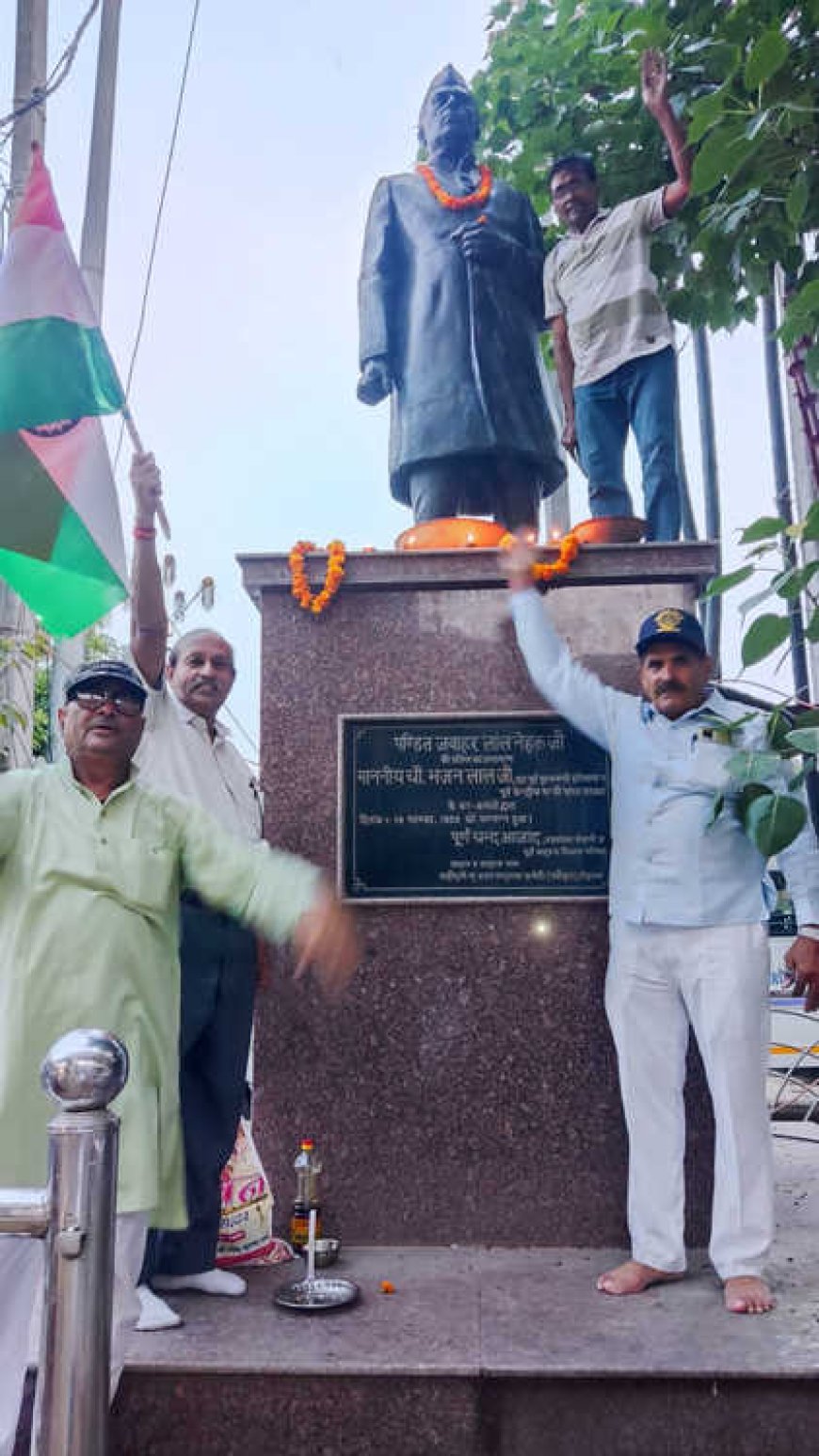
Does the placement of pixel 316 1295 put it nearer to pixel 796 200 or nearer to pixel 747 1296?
pixel 747 1296

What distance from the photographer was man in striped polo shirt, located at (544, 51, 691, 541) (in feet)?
15.6

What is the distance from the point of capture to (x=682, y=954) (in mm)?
3775

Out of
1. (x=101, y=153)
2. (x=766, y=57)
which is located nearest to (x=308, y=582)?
(x=766, y=57)

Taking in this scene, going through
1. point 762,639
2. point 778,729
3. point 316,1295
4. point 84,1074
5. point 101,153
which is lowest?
point 316,1295

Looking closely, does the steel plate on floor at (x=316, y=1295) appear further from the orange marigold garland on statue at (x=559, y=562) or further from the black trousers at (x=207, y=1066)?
the orange marigold garland on statue at (x=559, y=562)

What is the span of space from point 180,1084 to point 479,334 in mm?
3307

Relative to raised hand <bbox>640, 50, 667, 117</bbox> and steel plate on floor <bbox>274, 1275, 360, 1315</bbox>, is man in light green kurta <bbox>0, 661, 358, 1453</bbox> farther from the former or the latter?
raised hand <bbox>640, 50, 667, 117</bbox>

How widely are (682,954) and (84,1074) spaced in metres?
2.35

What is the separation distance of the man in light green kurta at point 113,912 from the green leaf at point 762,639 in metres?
1.40

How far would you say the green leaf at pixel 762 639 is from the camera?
3.34m

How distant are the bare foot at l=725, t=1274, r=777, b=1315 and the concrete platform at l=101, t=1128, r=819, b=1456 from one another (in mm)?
126

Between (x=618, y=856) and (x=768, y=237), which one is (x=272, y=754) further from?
(x=768, y=237)

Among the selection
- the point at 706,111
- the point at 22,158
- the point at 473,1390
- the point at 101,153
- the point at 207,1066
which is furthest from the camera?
the point at 101,153

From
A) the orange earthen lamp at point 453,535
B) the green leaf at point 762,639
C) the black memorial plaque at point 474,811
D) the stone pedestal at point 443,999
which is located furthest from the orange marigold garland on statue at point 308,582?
the green leaf at point 762,639
